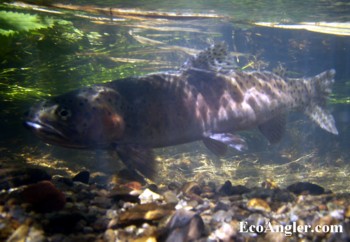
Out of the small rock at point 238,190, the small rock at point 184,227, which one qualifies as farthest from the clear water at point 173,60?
the small rock at point 184,227

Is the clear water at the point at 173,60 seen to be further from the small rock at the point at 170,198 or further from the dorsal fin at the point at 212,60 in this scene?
the small rock at the point at 170,198

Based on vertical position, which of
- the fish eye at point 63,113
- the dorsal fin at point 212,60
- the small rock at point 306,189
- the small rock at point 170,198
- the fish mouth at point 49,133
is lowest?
the small rock at point 306,189

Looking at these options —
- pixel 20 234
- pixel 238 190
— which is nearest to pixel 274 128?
pixel 238 190

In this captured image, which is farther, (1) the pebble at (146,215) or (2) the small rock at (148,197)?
(2) the small rock at (148,197)

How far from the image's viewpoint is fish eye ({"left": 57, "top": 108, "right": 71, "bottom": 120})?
3620mm

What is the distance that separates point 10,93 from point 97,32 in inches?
258

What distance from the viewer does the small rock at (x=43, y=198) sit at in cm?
279

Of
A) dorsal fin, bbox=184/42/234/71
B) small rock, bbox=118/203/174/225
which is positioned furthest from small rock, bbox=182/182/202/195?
dorsal fin, bbox=184/42/234/71

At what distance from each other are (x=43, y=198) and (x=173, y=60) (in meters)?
10.6

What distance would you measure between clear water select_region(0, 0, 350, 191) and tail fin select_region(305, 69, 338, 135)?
905 millimetres

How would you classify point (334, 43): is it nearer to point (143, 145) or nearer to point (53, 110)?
point (143, 145)

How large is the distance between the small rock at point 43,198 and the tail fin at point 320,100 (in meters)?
5.94

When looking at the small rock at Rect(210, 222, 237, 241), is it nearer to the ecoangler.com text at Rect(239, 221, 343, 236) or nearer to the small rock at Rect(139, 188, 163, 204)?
the ecoangler.com text at Rect(239, 221, 343, 236)

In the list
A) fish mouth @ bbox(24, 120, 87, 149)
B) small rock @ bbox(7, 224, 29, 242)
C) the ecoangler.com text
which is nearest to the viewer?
small rock @ bbox(7, 224, 29, 242)
